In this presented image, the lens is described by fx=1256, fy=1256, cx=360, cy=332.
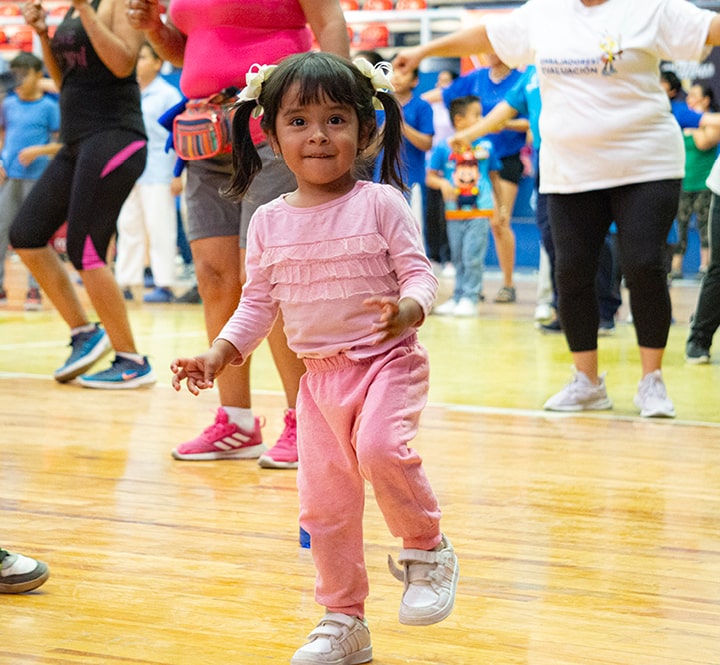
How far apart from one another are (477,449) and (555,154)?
121cm

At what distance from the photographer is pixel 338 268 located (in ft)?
7.04

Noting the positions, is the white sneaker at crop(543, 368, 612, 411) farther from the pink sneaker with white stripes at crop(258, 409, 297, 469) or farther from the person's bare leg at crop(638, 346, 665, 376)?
the pink sneaker with white stripes at crop(258, 409, 297, 469)

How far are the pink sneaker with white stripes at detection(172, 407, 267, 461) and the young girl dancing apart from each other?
1.66m

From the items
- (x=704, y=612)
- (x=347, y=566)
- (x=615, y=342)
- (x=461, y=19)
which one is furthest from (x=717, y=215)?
(x=461, y=19)

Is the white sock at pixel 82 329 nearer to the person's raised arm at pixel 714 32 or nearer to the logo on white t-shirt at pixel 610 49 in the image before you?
the logo on white t-shirt at pixel 610 49

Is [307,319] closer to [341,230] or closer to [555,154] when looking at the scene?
[341,230]

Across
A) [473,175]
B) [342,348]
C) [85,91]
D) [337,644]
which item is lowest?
[473,175]

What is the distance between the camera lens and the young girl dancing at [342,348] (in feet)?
6.86

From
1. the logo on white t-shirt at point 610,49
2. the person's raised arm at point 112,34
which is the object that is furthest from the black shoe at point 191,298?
the logo on white t-shirt at point 610,49

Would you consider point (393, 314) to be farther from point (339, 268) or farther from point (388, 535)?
point (388, 535)

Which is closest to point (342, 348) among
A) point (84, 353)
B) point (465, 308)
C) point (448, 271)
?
point (84, 353)

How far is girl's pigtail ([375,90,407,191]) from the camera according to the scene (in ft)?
7.49

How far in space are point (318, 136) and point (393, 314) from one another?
0.39 m

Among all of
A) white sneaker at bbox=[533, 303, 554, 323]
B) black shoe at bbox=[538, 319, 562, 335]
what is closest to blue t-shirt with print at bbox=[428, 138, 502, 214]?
white sneaker at bbox=[533, 303, 554, 323]
